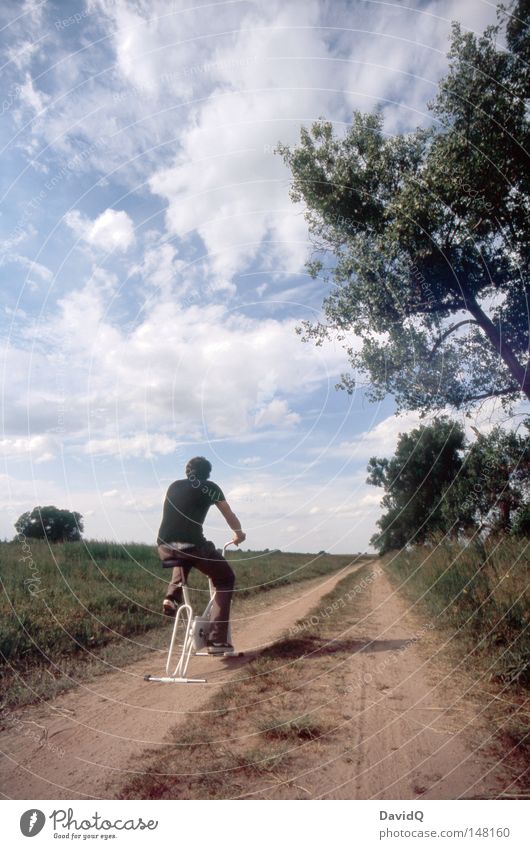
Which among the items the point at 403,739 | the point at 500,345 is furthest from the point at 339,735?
the point at 500,345

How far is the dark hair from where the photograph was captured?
19.6 ft

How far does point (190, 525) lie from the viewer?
19.2ft

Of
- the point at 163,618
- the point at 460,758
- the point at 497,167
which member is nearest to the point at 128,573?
the point at 163,618

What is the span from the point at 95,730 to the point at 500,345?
36.1 ft

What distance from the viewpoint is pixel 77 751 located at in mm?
3709

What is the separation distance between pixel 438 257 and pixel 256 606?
33.8ft

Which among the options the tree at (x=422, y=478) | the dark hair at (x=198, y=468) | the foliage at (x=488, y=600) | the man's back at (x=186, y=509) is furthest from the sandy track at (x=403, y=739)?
the tree at (x=422, y=478)

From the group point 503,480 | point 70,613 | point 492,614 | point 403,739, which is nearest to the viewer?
point 403,739

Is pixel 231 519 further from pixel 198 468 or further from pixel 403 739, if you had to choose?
pixel 403 739

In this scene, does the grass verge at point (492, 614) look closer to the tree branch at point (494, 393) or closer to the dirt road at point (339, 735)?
the dirt road at point (339, 735)

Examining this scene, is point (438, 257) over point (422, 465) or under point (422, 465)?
over

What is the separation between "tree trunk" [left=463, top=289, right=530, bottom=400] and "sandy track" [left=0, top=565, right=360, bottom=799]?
8.95 meters

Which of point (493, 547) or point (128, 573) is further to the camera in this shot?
point (128, 573)
